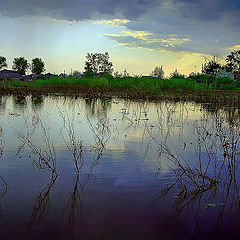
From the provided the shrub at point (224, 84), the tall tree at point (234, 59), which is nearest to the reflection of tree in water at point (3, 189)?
the shrub at point (224, 84)

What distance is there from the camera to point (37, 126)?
8609 millimetres

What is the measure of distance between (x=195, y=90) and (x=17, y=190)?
2065cm

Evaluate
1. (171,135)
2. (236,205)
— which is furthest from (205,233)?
(171,135)

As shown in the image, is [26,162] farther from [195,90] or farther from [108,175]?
[195,90]

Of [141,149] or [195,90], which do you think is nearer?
[141,149]

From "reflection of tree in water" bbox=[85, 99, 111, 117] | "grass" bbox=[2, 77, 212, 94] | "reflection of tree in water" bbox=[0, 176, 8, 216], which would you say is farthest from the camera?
"grass" bbox=[2, 77, 212, 94]

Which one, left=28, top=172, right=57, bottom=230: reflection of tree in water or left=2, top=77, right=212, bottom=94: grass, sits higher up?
left=2, top=77, right=212, bottom=94: grass

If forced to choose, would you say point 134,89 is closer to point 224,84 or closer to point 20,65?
point 224,84

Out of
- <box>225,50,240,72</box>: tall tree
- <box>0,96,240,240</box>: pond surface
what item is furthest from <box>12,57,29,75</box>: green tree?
<box>0,96,240,240</box>: pond surface

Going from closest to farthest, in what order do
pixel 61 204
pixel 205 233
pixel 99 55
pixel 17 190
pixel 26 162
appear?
1. pixel 205 233
2. pixel 61 204
3. pixel 17 190
4. pixel 26 162
5. pixel 99 55

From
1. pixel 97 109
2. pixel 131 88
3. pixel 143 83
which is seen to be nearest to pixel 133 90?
pixel 131 88

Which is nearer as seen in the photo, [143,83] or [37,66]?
[143,83]

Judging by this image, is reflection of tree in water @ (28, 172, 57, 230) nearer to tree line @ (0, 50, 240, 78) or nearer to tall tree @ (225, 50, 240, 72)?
tree line @ (0, 50, 240, 78)

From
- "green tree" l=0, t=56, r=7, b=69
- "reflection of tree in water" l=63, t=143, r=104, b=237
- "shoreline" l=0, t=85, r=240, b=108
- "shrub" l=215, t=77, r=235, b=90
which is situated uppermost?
"green tree" l=0, t=56, r=7, b=69
